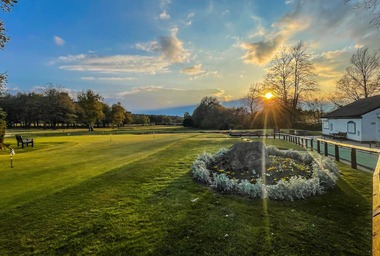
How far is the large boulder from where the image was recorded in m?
7.70

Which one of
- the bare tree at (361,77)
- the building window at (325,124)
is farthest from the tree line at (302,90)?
the building window at (325,124)

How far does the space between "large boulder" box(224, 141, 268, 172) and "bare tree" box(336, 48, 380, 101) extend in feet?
136

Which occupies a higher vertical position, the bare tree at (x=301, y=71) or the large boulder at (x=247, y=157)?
the bare tree at (x=301, y=71)

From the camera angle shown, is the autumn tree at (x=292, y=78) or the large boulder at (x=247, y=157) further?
the autumn tree at (x=292, y=78)

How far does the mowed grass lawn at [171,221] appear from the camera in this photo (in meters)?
3.57

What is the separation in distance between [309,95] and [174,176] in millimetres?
42650

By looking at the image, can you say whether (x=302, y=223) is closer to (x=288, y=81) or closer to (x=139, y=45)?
(x=139, y=45)

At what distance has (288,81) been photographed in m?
44.1

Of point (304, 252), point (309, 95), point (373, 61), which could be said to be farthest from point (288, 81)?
point (304, 252)

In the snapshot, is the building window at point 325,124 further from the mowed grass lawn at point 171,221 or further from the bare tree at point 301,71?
the mowed grass lawn at point 171,221

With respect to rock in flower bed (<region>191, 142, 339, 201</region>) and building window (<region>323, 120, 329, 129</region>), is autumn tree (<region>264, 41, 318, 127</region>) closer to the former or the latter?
building window (<region>323, 120, 329, 129</region>)

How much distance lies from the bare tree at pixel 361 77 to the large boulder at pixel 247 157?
4156 cm

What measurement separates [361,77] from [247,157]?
4437 centimetres

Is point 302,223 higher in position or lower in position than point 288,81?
lower
